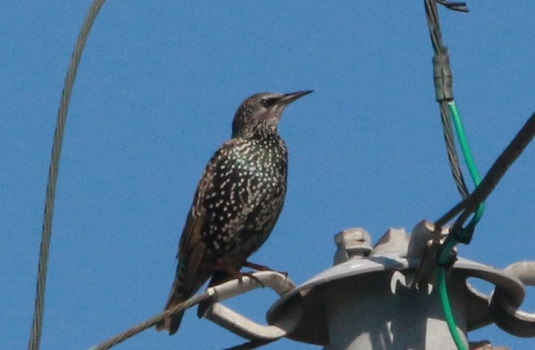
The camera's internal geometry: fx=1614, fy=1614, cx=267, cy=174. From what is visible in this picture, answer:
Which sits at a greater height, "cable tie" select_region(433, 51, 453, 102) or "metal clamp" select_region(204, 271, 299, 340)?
"cable tie" select_region(433, 51, 453, 102)

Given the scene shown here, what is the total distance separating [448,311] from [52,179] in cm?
137

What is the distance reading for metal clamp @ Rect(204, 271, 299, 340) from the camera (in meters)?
5.53

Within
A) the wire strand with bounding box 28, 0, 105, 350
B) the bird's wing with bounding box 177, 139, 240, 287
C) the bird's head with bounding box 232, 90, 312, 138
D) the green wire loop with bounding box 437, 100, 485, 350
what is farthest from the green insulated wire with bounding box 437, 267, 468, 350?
the bird's head with bounding box 232, 90, 312, 138

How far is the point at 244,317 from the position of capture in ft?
18.4

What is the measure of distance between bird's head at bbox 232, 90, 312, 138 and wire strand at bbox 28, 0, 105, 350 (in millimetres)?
4108

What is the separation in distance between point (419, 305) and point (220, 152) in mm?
3604

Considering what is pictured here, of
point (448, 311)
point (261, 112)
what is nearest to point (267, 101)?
point (261, 112)

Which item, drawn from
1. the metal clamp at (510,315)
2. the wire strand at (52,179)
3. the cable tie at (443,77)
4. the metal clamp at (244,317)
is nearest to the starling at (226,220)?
the metal clamp at (244,317)

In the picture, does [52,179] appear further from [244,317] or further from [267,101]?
[267,101]

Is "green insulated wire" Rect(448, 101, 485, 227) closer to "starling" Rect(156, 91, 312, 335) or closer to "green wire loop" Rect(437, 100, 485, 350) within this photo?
"green wire loop" Rect(437, 100, 485, 350)

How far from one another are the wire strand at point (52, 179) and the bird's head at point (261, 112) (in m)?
4.11

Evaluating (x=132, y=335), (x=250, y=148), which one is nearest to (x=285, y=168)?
(x=250, y=148)

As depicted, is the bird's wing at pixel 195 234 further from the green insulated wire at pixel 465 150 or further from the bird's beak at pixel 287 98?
the green insulated wire at pixel 465 150

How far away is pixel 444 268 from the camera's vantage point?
17.2 feet
